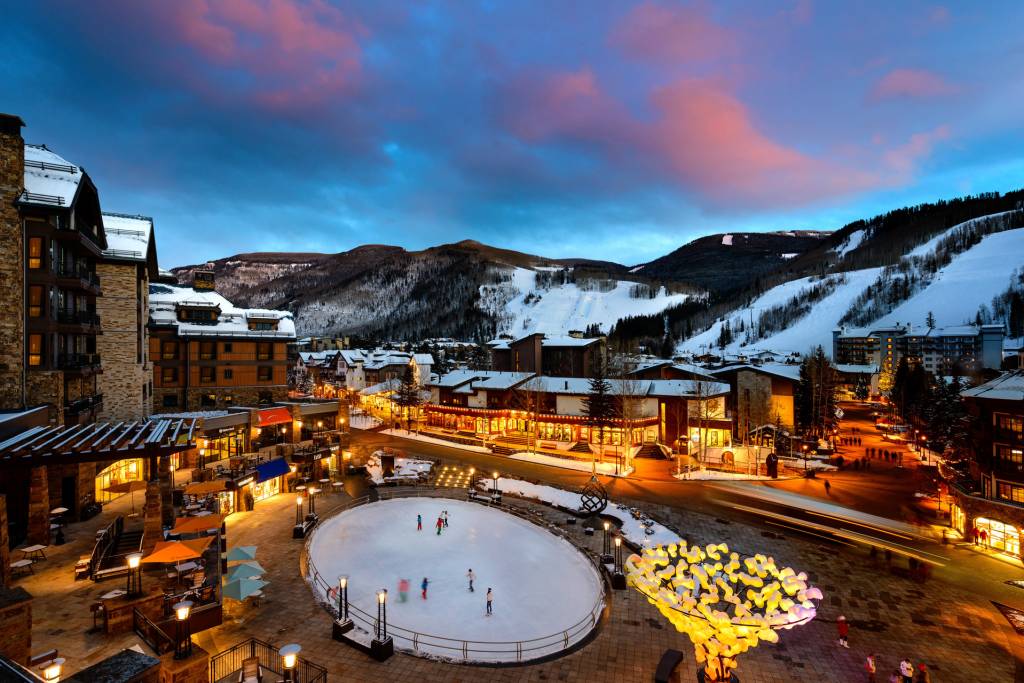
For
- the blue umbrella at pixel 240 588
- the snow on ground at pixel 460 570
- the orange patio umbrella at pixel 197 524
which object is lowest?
the snow on ground at pixel 460 570

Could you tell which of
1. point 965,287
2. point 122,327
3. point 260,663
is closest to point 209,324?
point 122,327

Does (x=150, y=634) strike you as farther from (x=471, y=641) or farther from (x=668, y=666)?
(x=668, y=666)

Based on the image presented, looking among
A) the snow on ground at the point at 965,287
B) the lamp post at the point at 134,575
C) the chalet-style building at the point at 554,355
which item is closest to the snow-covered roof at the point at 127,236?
the lamp post at the point at 134,575

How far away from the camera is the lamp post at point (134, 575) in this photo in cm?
1577

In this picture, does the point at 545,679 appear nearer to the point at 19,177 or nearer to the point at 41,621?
the point at 41,621

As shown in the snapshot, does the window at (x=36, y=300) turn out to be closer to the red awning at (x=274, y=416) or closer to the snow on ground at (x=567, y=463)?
the red awning at (x=274, y=416)

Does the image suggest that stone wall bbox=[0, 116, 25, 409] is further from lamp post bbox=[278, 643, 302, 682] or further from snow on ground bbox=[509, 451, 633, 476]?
snow on ground bbox=[509, 451, 633, 476]

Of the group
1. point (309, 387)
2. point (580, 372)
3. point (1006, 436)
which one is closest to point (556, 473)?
point (580, 372)

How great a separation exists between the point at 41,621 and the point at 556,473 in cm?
3283

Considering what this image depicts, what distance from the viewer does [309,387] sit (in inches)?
3900

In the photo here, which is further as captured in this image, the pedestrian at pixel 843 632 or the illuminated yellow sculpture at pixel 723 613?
the pedestrian at pixel 843 632

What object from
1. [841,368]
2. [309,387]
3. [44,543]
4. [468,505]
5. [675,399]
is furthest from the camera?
[841,368]

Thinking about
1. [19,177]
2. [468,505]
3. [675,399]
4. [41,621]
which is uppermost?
[19,177]

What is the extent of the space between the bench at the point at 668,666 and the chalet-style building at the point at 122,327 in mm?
39589
